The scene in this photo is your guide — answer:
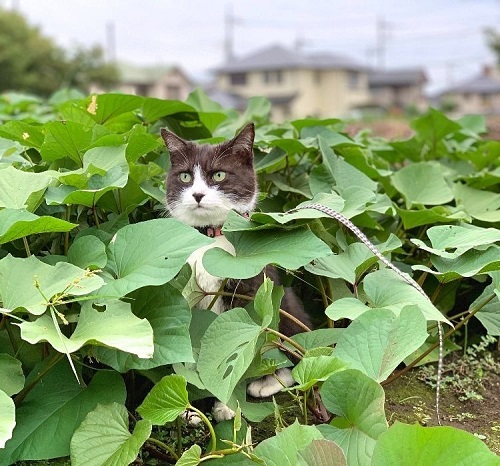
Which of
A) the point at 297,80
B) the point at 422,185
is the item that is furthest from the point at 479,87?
the point at 422,185

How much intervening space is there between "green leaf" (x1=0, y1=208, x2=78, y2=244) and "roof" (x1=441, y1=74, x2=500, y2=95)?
68.6 meters

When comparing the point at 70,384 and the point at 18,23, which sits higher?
the point at 70,384

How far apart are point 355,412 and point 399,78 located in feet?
207

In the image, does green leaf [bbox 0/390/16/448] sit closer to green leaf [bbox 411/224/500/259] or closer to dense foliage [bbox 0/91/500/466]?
dense foliage [bbox 0/91/500/466]

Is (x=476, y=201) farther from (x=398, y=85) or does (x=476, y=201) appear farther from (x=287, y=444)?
(x=398, y=85)

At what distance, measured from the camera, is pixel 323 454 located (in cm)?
147

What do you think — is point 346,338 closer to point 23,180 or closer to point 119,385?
point 119,385

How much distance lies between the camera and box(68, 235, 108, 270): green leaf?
189 cm

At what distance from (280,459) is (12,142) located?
5.81 ft

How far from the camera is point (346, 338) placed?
1.83 meters

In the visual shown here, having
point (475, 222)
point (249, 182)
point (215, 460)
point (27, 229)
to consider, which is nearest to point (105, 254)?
point (27, 229)

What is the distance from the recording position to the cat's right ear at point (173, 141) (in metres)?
2.62

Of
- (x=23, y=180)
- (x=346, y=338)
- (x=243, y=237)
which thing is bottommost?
(x=346, y=338)

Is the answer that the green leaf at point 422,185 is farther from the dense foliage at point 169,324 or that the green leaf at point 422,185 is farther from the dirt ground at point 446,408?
the dirt ground at point 446,408
